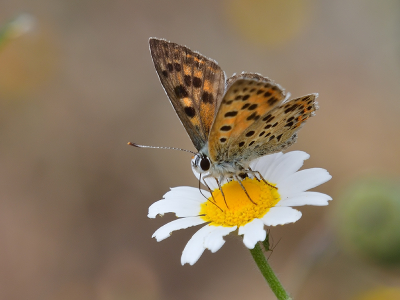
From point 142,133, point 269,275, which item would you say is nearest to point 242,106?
point 269,275

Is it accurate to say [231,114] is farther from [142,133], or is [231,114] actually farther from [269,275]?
[142,133]

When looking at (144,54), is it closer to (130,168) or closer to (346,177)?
(130,168)

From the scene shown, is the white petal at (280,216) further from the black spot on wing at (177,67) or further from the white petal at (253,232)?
the black spot on wing at (177,67)

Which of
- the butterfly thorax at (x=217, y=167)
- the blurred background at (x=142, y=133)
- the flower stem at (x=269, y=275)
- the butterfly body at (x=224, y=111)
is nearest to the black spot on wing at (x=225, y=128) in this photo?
the butterfly body at (x=224, y=111)

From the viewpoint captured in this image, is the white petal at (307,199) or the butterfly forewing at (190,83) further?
the butterfly forewing at (190,83)

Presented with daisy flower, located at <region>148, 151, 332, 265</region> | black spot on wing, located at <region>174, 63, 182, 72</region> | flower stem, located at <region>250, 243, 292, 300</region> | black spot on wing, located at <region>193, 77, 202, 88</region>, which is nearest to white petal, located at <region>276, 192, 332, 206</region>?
daisy flower, located at <region>148, 151, 332, 265</region>

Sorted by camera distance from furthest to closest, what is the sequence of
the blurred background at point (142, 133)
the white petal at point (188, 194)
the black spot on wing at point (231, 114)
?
1. the blurred background at point (142, 133)
2. the white petal at point (188, 194)
3. the black spot on wing at point (231, 114)

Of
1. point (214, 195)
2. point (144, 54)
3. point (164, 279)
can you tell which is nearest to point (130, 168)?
point (164, 279)
